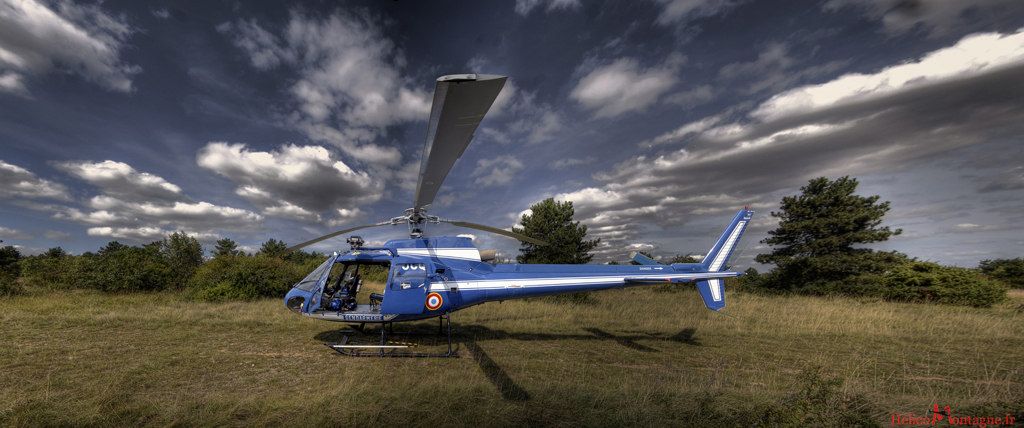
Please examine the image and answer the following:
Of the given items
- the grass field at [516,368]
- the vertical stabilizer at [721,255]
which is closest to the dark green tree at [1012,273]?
the grass field at [516,368]

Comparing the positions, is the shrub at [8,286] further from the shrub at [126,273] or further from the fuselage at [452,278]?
the fuselage at [452,278]

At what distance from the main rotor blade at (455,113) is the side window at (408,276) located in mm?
3634

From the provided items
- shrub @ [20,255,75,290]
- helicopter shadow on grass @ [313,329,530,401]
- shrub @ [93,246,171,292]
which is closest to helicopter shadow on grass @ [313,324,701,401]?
helicopter shadow on grass @ [313,329,530,401]

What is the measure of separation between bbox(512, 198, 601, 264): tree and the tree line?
517cm

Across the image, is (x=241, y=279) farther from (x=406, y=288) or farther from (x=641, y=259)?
(x=641, y=259)

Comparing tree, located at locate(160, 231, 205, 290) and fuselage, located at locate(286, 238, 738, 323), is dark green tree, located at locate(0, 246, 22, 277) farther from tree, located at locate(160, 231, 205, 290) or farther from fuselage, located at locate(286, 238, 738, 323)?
fuselage, located at locate(286, 238, 738, 323)

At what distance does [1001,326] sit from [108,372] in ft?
70.1

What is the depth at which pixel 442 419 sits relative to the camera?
12.4ft

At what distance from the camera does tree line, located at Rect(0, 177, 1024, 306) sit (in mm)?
14070

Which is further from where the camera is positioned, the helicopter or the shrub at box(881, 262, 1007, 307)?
the shrub at box(881, 262, 1007, 307)

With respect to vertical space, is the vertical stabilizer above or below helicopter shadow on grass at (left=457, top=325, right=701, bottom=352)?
above

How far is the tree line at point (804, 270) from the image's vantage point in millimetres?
14070

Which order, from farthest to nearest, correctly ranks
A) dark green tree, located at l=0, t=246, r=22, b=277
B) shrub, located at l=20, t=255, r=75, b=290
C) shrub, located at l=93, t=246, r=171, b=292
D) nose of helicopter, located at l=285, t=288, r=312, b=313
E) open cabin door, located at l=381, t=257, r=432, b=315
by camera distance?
dark green tree, located at l=0, t=246, r=22, b=277, shrub, located at l=93, t=246, r=171, b=292, shrub, located at l=20, t=255, r=75, b=290, nose of helicopter, located at l=285, t=288, r=312, b=313, open cabin door, located at l=381, t=257, r=432, b=315

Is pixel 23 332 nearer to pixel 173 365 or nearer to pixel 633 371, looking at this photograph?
pixel 173 365
